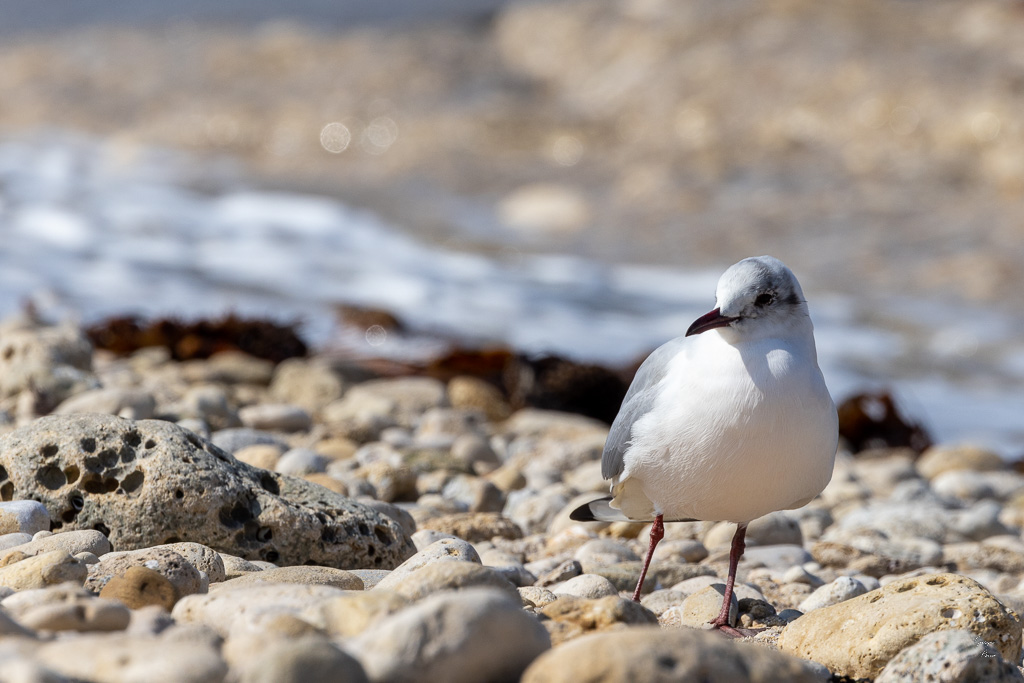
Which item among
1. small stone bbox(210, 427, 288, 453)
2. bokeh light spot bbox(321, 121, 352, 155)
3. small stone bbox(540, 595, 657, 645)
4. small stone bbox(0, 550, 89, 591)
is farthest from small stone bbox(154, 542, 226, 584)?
bokeh light spot bbox(321, 121, 352, 155)

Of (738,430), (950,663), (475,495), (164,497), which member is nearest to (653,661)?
Result: (950,663)

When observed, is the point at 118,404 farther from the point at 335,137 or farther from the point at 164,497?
the point at 335,137

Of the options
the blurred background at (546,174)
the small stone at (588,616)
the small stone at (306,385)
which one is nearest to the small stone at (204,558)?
the small stone at (588,616)

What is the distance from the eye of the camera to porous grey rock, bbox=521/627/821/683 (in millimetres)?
1579

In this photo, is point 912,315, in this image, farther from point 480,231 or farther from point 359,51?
point 359,51

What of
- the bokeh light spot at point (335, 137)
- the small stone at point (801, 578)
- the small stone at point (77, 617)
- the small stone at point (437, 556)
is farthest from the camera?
the bokeh light spot at point (335, 137)

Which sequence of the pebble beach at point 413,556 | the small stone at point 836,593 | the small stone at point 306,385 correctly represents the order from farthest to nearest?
the small stone at point 306,385
the small stone at point 836,593
the pebble beach at point 413,556

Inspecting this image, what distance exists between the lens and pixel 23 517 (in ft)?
8.55

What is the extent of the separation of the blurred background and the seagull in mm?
5103

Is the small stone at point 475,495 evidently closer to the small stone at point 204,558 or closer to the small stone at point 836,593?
the small stone at point 836,593

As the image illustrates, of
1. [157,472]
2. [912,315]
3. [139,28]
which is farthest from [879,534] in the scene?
[139,28]

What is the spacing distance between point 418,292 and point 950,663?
7.89m

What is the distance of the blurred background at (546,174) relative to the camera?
8.96 meters

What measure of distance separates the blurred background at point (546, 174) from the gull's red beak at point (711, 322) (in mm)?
5279
